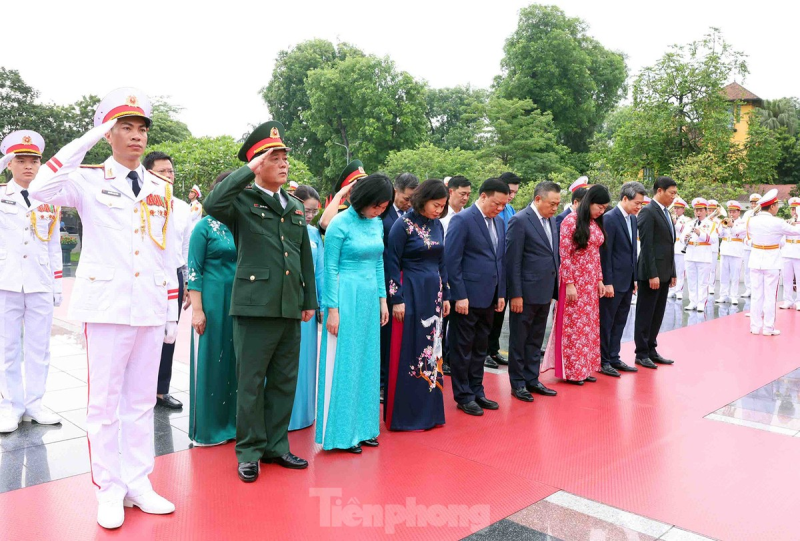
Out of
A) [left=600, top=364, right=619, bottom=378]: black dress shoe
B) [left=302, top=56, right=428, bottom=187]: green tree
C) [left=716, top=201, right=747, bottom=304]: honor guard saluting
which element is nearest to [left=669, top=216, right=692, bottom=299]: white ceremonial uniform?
[left=716, top=201, right=747, bottom=304]: honor guard saluting

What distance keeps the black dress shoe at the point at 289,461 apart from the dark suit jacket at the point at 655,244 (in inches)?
→ 167

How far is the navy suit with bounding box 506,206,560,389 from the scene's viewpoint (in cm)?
518

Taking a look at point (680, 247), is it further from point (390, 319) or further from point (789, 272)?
point (390, 319)

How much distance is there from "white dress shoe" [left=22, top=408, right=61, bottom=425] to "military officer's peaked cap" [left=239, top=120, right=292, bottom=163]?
96.8 inches

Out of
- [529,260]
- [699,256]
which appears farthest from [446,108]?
[529,260]

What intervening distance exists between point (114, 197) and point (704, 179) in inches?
907

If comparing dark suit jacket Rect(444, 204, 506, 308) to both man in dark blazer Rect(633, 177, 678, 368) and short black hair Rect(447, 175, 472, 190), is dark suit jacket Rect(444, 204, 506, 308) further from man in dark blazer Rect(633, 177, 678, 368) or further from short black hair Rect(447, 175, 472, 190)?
man in dark blazer Rect(633, 177, 678, 368)

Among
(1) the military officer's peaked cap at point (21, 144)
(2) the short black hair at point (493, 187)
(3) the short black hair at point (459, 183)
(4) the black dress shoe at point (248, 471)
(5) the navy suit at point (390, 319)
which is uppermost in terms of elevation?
(1) the military officer's peaked cap at point (21, 144)

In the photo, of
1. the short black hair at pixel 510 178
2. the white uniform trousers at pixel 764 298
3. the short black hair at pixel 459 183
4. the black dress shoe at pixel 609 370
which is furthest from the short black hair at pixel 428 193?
the white uniform trousers at pixel 764 298

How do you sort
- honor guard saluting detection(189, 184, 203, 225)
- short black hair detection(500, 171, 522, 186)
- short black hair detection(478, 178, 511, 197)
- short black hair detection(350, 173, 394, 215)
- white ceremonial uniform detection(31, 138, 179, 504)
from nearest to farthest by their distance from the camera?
white ceremonial uniform detection(31, 138, 179, 504)
short black hair detection(350, 173, 394, 215)
short black hair detection(478, 178, 511, 197)
short black hair detection(500, 171, 522, 186)
honor guard saluting detection(189, 184, 203, 225)

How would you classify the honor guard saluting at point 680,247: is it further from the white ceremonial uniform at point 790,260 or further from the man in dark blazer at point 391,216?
the man in dark blazer at point 391,216

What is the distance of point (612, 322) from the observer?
6305mm

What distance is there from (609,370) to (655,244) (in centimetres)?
139

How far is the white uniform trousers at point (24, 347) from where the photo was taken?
14.0ft
